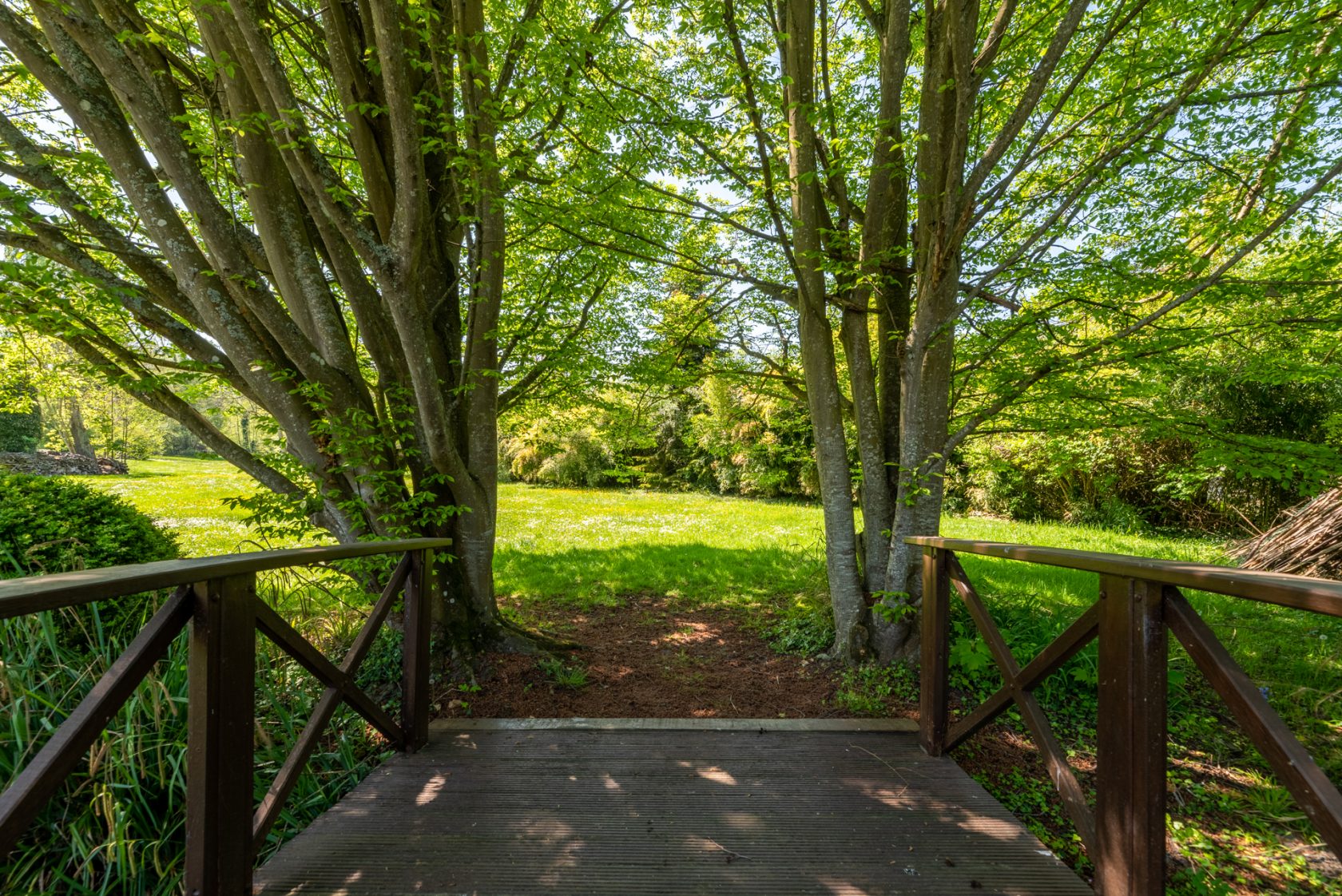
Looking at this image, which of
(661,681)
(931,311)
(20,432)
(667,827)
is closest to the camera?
(667,827)

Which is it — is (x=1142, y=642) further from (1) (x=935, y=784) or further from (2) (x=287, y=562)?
(2) (x=287, y=562)

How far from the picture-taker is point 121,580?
122cm

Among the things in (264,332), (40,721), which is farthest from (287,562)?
(264,332)

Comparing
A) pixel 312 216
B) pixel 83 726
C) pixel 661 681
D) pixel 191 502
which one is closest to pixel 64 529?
pixel 312 216

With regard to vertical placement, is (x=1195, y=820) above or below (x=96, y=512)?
below

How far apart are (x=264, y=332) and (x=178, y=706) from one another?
216 cm

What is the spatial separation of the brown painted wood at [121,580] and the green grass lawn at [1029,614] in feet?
7.85

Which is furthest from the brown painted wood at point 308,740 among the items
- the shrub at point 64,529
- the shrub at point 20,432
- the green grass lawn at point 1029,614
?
the shrub at point 20,432

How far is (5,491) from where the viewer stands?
3.42 metres

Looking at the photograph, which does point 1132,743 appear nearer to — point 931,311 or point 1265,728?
point 1265,728

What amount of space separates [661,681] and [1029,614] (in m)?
3.07

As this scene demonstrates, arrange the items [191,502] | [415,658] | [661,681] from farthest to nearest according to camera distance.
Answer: [191,502] < [661,681] < [415,658]

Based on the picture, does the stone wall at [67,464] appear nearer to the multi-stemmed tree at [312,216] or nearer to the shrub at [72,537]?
the shrub at [72,537]

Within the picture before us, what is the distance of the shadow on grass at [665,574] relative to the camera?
20.3ft
